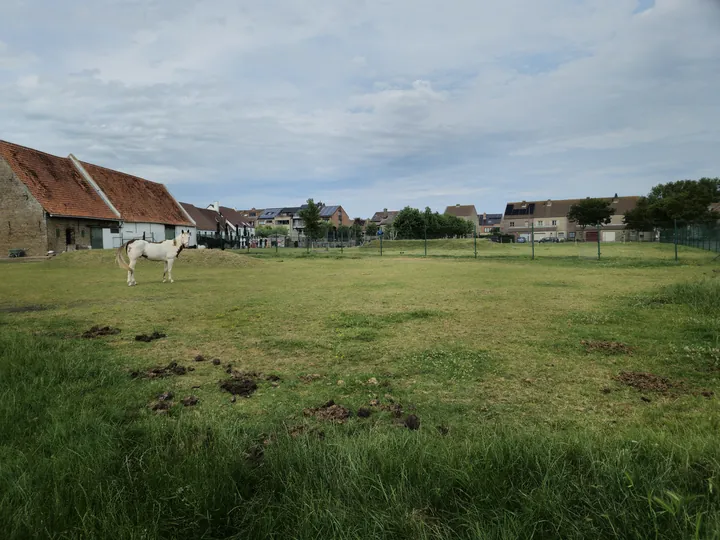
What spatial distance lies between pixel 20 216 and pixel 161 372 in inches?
1479

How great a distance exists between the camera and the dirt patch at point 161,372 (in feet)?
15.2

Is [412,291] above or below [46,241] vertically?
below

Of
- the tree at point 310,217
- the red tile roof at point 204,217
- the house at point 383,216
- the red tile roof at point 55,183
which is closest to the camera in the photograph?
the red tile roof at point 55,183

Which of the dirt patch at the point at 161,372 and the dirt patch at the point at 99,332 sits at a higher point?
the dirt patch at the point at 99,332

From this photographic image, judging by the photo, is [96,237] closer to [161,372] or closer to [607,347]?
[161,372]

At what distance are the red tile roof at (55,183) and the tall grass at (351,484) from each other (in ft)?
125

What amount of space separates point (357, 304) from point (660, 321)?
5841mm

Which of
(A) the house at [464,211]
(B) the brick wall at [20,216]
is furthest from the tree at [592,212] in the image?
(B) the brick wall at [20,216]

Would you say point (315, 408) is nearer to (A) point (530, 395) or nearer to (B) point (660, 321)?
(A) point (530, 395)

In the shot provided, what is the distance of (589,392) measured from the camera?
406cm

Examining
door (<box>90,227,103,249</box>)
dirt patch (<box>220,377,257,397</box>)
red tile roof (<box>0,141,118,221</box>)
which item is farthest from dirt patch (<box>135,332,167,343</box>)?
door (<box>90,227,103,249</box>)

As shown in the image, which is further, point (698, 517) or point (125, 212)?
point (125, 212)

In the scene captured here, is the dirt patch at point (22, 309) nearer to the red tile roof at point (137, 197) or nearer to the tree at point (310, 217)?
the red tile roof at point (137, 197)

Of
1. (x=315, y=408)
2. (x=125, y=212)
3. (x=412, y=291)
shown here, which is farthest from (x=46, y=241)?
(x=315, y=408)
